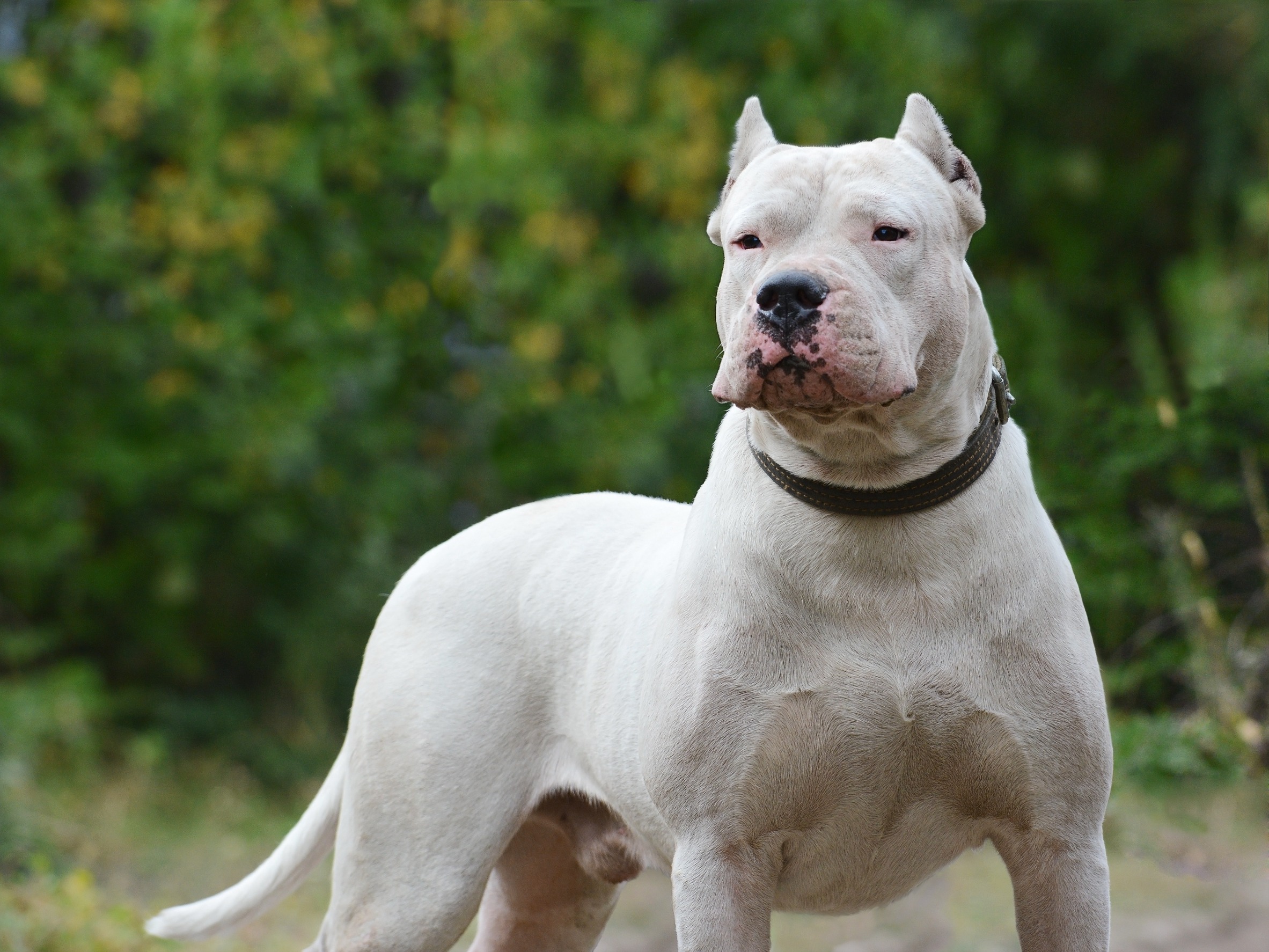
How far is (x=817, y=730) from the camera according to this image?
261 centimetres

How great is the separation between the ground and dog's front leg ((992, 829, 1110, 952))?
2034 millimetres

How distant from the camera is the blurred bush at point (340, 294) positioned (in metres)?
8.53

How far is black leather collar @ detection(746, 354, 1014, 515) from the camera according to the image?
2.65 meters

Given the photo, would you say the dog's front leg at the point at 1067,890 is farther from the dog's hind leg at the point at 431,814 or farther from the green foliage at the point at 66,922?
the green foliage at the point at 66,922

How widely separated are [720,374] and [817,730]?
0.66 metres

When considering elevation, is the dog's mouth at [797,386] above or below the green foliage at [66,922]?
above

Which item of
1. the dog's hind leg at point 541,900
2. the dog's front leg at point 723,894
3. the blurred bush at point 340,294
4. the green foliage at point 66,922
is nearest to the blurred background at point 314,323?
the blurred bush at point 340,294

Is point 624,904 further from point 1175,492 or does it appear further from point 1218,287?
point 1218,287

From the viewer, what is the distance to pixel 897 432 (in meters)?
2.62

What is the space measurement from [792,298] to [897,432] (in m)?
0.38

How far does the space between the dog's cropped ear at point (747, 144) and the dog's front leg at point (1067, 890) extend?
1303mm

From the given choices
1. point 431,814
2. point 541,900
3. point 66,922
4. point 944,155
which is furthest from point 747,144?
point 66,922

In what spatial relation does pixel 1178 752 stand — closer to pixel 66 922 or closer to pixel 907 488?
pixel 907 488

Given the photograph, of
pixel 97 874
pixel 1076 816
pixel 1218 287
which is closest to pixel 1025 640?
pixel 1076 816
